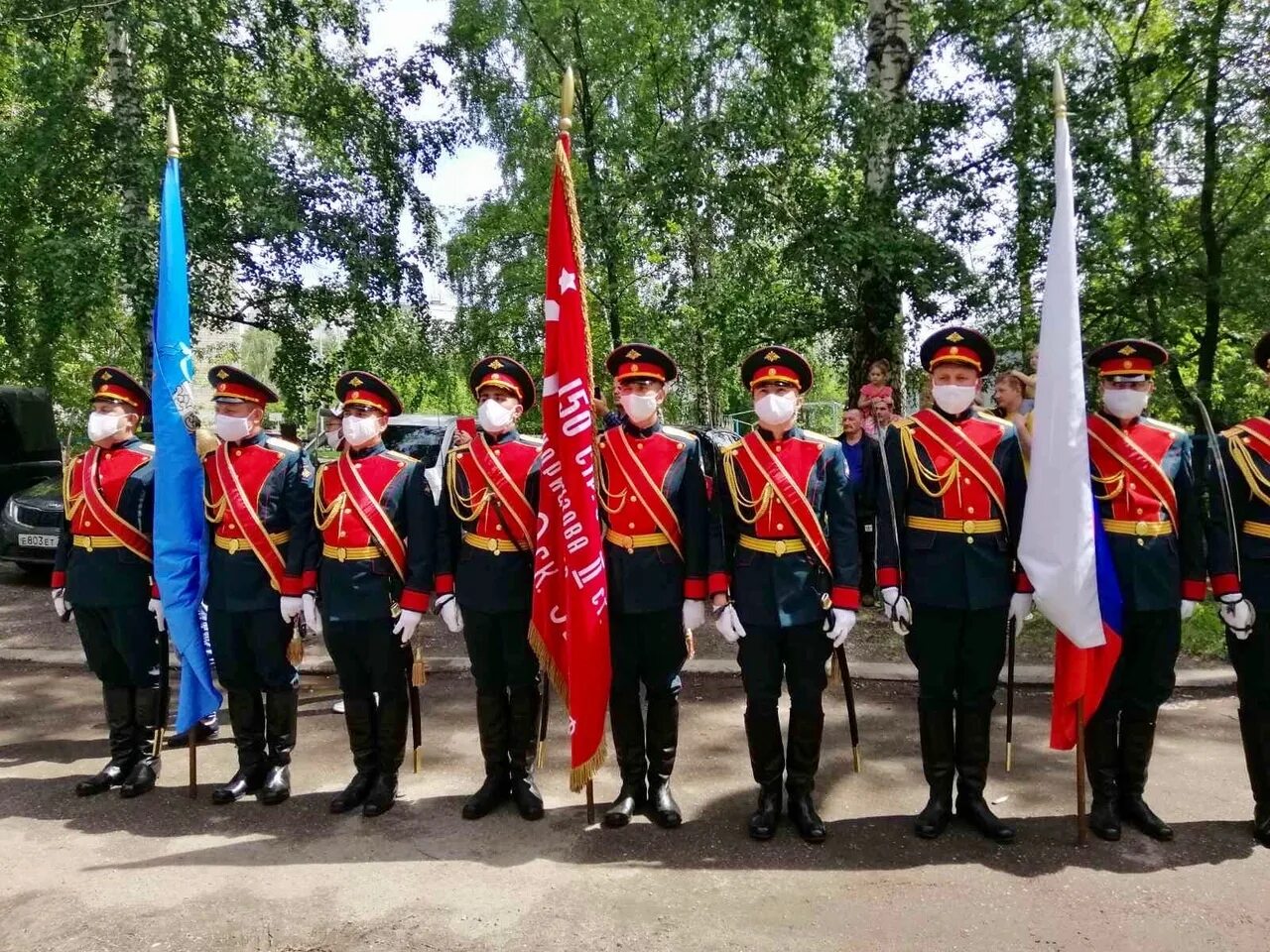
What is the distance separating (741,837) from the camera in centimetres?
404

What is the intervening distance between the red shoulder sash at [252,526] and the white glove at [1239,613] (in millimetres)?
4341

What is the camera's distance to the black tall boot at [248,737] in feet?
15.2

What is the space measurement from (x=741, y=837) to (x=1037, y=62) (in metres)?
8.09

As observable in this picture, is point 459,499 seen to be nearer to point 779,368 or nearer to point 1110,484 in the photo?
point 779,368

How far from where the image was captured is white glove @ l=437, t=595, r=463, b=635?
14.1 ft

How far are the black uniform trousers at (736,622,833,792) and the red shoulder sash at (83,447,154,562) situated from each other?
10.4ft

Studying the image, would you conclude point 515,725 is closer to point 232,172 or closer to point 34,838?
point 34,838

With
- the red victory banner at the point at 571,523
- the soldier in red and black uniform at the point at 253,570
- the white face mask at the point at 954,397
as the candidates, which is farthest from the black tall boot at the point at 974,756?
the soldier in red and black uniform at the point at 253,570

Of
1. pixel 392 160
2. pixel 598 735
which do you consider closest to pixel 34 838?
pixel 598 735

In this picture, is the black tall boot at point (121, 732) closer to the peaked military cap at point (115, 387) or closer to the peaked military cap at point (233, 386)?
the peaked military cap at point (115, 387)

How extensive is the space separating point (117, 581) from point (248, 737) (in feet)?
3.52

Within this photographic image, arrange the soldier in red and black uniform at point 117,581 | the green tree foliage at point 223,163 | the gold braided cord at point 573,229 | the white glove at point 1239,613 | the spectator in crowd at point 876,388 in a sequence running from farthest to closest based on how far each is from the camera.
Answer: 1. the green tree foliage at point 223,163
2. the spectator in crowd at point 876,388
3. the soldier in red and black uniform at point 117,581
4. the gold braided cord at point 573,229
5. the white glove at point 1239,613

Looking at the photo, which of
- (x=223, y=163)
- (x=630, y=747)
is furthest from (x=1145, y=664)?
(x=223, y=163)

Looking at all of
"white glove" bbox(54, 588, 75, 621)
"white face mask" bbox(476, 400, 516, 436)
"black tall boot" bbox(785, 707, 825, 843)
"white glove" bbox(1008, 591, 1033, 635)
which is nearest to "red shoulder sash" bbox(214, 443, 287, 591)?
"white glove" bbox(54, 588, 75, 621)
